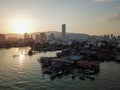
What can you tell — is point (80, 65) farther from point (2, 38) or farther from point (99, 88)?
point (2, 38)

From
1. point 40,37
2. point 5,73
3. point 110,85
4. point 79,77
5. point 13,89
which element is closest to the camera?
point 13,89

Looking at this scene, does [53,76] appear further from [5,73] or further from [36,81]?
[5,73]

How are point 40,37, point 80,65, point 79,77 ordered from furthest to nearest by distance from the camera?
point 40,37 → point 80,65 → point 79,77

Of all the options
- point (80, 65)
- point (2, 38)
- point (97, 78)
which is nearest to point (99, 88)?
→ point (97, 78)

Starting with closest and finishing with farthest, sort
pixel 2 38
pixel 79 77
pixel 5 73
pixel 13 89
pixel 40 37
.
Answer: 1. pixel 13 89
2. pixel 79 77
3. pixel 5 73
4. pixel 2 38
5. pixel 40 37

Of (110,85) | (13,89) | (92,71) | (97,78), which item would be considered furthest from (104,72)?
(13,89)

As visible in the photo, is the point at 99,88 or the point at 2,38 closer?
the point at 99,88

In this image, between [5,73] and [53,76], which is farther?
[5,73]

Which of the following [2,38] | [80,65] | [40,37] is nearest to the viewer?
[80,65]
